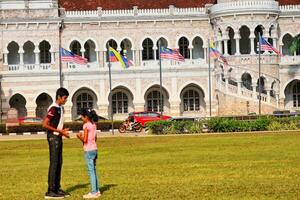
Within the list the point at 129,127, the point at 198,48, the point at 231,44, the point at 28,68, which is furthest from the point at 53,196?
the point at 198,48

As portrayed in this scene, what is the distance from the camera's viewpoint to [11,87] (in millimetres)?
62344

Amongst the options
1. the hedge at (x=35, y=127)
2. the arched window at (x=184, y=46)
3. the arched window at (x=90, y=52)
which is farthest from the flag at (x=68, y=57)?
the arched window at (x=184, y=46)

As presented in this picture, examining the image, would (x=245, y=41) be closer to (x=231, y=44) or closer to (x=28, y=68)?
(x=231, y=44)

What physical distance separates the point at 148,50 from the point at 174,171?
47.5m

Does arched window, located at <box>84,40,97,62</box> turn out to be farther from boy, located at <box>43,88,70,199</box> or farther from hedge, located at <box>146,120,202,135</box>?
boy, located at <box>43,88,70,199</box>

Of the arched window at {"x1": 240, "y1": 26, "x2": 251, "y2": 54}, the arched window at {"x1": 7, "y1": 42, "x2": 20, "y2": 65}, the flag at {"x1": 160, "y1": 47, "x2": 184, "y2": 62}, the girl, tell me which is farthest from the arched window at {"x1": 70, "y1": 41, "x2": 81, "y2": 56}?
the girl

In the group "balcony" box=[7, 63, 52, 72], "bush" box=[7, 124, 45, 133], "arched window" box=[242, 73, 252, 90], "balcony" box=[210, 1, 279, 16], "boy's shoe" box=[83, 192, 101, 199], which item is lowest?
"bush" box=[7, 124, 45, 133]

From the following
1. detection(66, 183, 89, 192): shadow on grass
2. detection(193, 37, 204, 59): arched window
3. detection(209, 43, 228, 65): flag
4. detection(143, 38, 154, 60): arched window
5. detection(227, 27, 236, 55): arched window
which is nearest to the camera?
detection(66, 183, 89, 192): shadow on grass

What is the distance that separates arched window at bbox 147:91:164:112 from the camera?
65562 mm

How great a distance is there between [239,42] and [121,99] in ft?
35.9

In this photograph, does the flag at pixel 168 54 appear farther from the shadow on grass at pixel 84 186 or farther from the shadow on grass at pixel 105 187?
the shadow on grass at pixel 105 187

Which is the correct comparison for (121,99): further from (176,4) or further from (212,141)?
(212,141)

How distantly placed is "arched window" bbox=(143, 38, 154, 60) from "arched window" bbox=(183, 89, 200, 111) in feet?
14.5

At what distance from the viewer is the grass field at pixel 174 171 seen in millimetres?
16188
